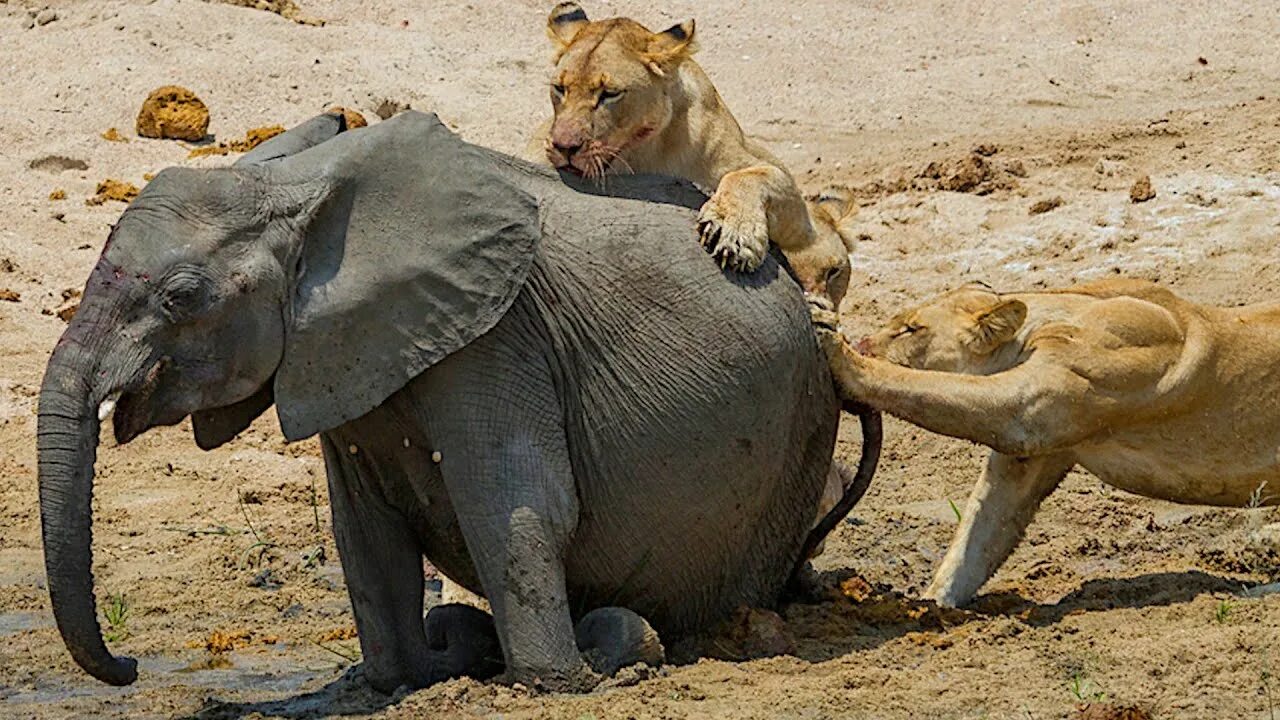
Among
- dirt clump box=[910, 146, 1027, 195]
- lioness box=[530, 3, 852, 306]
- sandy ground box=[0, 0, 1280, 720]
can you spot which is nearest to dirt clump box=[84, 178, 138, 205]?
sandy ground box=[0, 0, 1280, 720]

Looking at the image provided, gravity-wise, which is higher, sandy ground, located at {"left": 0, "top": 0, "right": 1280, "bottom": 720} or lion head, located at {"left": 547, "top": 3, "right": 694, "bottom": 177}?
lion head, located at {"left": 547, "top": 3, "right": 694, "bottom": 177}

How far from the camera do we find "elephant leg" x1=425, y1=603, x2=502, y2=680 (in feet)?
23.9

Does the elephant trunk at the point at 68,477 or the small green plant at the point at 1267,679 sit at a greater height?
the elephant trunk at the point at 68,477

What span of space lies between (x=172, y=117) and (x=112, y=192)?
1.05m

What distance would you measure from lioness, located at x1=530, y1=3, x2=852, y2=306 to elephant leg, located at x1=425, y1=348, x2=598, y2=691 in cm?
117

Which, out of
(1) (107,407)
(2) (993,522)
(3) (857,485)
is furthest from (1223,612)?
(1) (107,407)

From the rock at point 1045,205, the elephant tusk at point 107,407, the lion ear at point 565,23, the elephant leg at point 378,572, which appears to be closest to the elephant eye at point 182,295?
the elephant tusk at point 107,407

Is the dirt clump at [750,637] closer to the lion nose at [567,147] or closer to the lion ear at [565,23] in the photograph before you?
the lion nose at [567,147]

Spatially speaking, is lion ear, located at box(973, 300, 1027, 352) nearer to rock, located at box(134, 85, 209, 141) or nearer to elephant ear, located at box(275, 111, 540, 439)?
elephant ear, located at box(275, 111, 540, 439)

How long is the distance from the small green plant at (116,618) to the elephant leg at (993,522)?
2.86 meters

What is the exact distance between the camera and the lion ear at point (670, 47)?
8.64 meters

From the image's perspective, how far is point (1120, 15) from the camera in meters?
16.6

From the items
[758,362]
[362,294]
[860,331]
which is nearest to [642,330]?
[758,362]

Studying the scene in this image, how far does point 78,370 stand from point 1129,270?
716cm
